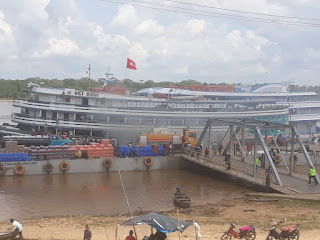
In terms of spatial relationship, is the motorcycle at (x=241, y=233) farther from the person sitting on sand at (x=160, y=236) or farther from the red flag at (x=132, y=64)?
the red flag at (x=132, y=64)

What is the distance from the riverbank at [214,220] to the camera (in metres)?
14.5

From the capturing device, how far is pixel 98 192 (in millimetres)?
24297

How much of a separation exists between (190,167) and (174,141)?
3096mm

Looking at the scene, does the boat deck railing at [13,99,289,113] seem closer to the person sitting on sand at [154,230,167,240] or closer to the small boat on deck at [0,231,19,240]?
the small boat on deck at [0,231,19,240]

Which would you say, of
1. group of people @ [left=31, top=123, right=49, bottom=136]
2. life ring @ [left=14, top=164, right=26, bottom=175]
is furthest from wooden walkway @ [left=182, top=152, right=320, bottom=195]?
life ring @ [left=14, top=164, right=26, bottom=175]

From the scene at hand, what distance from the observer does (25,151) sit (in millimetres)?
28406

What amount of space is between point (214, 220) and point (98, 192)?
9.80 m

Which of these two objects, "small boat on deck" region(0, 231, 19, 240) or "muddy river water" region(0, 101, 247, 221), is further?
"muddy river water" region(0, 101, 247, 221)

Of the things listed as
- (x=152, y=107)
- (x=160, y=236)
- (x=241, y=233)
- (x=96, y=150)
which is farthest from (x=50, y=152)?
(x=241, y=233)

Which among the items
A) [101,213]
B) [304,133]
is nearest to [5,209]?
[101,213]

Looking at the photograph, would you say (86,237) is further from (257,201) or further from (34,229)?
(257,201)

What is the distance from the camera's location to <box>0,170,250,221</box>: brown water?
2034 cm

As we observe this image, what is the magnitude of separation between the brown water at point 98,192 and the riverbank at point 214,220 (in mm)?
2072

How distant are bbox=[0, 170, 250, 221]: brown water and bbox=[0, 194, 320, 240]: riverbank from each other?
2.07 meters
